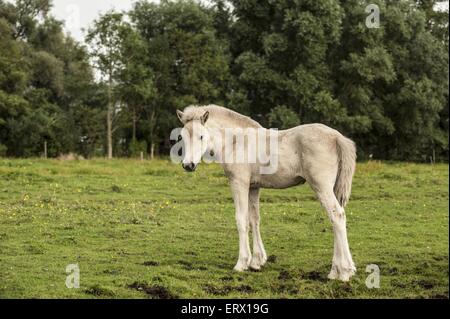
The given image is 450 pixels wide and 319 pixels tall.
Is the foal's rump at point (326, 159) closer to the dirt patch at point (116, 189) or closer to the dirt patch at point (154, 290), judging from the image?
the dirt patch at point (154, 290)

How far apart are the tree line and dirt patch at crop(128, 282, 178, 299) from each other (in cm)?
3157

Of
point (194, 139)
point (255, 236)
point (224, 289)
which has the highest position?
point (194, 139)

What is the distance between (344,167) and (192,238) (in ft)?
15.0

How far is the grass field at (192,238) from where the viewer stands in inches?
360

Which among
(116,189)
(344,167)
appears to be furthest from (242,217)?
(116,189)

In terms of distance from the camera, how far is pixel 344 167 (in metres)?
10.2

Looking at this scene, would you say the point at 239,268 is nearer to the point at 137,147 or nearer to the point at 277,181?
the point at 277,181

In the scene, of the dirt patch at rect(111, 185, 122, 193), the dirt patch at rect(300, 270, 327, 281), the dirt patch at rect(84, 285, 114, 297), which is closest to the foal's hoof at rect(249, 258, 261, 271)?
the dirt patch at rect(300, 270, 327, 281)

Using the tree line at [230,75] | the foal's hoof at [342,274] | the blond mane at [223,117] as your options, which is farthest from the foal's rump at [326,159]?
the tree line at [230,75]

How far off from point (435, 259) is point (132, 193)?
37.7 ft

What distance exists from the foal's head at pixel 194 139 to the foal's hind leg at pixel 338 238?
6.74 feet

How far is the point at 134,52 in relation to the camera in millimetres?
43188
